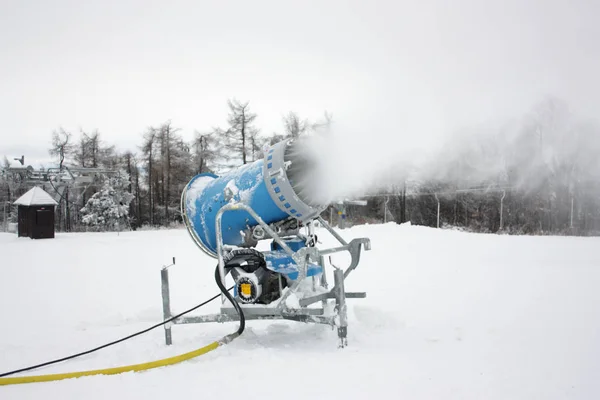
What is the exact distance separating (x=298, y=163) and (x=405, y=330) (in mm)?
2637

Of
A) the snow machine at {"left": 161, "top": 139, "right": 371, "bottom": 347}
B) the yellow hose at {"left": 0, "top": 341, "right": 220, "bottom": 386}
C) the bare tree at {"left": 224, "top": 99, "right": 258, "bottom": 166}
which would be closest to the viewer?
the yellow hose at {"left": 0, "top": 341, "right": 220, "bottom": 386}

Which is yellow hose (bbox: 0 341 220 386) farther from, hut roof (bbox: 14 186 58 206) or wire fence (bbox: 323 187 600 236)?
hut roof (bbox: 14 186 58 206)

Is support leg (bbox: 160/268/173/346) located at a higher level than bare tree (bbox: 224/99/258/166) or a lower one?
lower

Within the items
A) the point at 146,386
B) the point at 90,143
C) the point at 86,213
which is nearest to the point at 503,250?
the point at 146,386

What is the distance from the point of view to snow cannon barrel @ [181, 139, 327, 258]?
5320 mm

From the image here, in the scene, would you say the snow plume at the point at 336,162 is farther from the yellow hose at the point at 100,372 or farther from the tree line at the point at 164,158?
the tree line at the point at 164,158

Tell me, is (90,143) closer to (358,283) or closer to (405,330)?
(358,283)

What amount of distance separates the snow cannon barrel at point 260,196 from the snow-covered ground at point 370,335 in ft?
4.79

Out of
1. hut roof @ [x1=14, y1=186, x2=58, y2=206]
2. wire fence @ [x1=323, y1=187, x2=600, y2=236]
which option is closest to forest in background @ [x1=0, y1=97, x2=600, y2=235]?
wire fence @ [x1=323, y1=187, x2=600, y2=236]

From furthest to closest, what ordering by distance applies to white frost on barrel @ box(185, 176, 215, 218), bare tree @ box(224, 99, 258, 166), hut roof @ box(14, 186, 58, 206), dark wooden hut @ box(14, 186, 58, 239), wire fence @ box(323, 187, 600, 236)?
bare tree @ box(224, 99, 258, 166), hut roof @ box(14, 186, 58, 206), dark wooden hut @ box(14, 186, 58, 239), wire fence @ box(323, 187, 600, 236), white frost on barrel @ box(185, 176, 215, 218)

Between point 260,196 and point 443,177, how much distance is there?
12.4 m

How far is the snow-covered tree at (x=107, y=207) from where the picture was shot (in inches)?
1468

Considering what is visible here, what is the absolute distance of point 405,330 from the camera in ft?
18.6

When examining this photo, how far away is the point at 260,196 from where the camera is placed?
5453 mm
